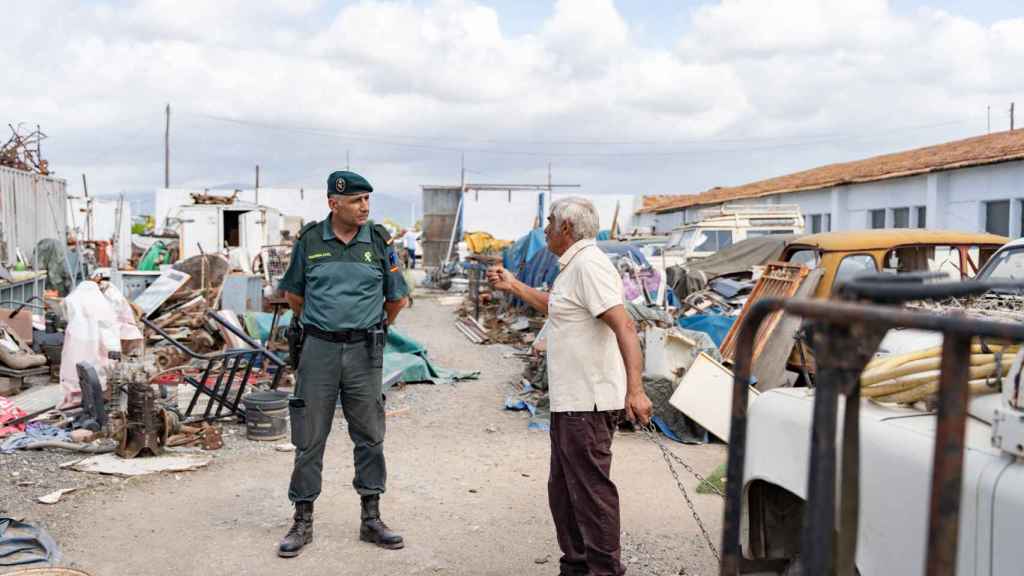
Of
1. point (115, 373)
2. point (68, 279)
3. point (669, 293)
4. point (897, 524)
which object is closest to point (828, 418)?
point (897, 524)

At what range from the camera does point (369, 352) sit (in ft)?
15.2

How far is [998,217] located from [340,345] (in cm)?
1486

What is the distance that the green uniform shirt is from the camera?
14.8 ft

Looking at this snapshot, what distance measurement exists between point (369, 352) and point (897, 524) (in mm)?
3056

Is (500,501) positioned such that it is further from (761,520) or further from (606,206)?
(606,206)

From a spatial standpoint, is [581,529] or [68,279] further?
[68,279]

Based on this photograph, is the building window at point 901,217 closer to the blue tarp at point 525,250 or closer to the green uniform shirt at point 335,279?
the blue tarp at point 525,250

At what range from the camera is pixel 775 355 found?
7.49 m

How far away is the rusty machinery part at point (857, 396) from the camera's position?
1324mm

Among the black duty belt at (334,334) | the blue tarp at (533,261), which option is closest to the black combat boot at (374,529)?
the black duty belt at (334,334)

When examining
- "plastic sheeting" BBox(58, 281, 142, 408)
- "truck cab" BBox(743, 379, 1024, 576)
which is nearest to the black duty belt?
"truck cab" BBox(743, 379, 1024, 576)

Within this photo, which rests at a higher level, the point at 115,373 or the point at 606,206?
the point at 606,206

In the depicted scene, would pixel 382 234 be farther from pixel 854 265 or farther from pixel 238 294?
pixel 238 294

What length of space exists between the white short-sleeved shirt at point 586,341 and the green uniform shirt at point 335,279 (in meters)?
1.25
